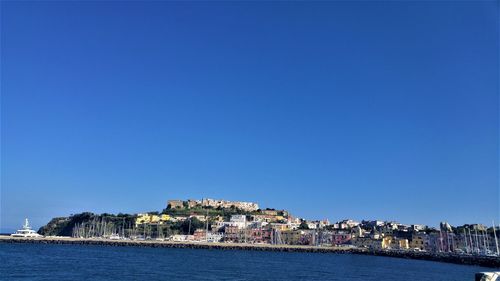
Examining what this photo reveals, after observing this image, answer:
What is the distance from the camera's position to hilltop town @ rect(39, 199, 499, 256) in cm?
11350

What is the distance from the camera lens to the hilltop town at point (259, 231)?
372 feet

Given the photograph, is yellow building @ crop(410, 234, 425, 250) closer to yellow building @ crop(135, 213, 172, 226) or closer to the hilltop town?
the hilltop town

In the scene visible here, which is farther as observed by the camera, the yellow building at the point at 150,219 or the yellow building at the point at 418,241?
the yellow building at the point at 150,219


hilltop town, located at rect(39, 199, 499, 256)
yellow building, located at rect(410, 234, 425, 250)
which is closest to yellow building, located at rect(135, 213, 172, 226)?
hilltop town, located at rect(39, 199, 499, 256)

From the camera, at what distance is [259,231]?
125 metres

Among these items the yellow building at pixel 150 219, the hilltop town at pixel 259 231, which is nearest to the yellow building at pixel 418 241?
the hilltop town at pixel 259 231

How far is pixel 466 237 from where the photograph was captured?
10712 centimetres

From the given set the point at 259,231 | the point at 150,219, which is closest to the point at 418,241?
the point at 259,231

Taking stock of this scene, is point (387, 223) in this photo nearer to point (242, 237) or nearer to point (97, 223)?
point (242, 237)

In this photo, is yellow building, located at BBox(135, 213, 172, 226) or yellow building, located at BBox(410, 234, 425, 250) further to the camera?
yellow building, located at BBox(135, 213, 172, 226)

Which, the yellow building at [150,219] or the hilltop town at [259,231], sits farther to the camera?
the yellow building at [150,219]

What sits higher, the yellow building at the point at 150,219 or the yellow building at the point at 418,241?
the yellow building at the point at 150,219

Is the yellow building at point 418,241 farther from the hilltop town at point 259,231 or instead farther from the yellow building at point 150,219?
the yellow building at point 150,219

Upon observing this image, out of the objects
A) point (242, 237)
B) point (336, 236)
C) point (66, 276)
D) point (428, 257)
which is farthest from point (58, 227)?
point (66, 276)
